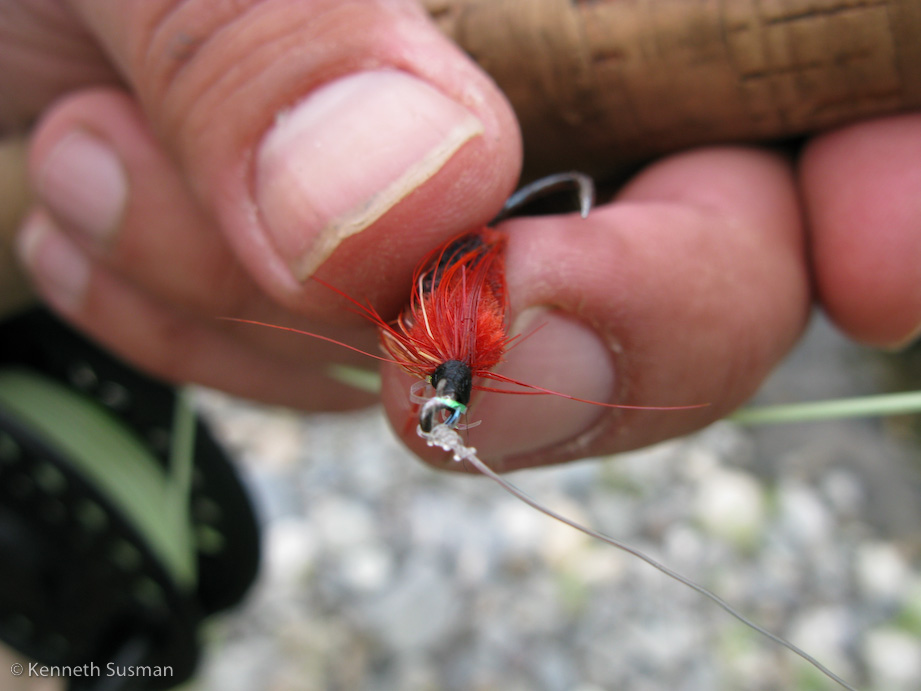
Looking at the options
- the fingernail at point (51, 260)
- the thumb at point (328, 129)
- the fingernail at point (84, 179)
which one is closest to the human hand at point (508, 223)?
the thumb at point (328, 129)

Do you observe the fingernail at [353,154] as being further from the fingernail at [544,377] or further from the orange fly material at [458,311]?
the fingernail at [544,377]

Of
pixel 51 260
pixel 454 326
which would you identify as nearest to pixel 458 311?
pixel 454 326

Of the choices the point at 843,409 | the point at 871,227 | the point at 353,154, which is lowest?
the point at 843,409

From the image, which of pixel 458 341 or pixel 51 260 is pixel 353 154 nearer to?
pixel 458 341

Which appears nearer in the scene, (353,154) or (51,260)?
(353,154)

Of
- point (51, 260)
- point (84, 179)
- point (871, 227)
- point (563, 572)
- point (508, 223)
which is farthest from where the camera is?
point (563, 572)

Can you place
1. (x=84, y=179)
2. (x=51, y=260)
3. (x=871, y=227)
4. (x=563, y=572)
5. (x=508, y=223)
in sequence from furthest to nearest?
(x=563, y=572) < (x=51, y=260) < (x=84, y=179) < (x=871, y=227) < (x=508, y=223)

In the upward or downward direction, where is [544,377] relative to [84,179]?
downward
